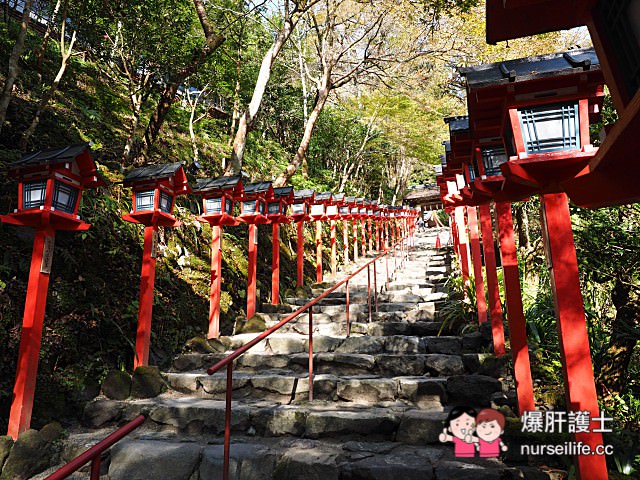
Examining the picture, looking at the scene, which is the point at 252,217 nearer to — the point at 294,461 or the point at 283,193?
the point at 283,193

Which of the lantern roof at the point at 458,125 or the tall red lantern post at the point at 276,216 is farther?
the tall red lantern post at the point at 276,216

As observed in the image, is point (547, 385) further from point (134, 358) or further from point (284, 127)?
point (284, 127)

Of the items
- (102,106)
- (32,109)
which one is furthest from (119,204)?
(102,106)

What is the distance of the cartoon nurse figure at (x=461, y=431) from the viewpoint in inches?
117

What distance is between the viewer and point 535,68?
257cm

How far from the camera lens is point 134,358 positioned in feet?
15.1

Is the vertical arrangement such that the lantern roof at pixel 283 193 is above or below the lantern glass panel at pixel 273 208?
above

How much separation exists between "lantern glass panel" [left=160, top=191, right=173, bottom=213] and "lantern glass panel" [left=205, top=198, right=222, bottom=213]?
103 centimetres

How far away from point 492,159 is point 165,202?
150 inches

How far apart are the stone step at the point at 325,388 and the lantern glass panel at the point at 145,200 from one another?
6.88ft

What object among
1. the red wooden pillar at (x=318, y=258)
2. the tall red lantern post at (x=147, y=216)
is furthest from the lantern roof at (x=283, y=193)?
the tall red lantern post at (x=147, y=216)

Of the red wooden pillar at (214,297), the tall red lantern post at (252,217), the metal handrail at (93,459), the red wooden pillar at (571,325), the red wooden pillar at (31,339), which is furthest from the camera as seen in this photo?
the tall red lantern post at (252,217)

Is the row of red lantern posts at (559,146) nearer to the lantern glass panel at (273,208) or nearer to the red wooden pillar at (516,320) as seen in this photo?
the red wooden pillar at (516,320)

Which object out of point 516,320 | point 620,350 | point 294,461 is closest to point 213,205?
point 294,461
